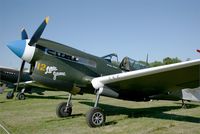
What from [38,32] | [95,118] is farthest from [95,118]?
[38,32]

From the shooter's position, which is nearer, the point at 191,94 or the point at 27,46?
the point at 27,46

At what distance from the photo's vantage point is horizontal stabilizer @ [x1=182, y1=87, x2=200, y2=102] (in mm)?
7656

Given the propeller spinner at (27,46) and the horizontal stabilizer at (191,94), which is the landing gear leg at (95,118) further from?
Result: the horizontal stabilizer at (191,94)

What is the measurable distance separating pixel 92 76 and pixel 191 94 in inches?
140

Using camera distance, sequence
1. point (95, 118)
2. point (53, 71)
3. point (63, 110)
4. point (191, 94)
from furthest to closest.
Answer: point (63, 110) → point (191, 94) → point (53, 71) → point (95, 118)

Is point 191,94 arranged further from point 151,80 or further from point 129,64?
point 129,64

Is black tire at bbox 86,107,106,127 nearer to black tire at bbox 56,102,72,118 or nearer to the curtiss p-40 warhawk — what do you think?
the curtiss p-40 warhawk

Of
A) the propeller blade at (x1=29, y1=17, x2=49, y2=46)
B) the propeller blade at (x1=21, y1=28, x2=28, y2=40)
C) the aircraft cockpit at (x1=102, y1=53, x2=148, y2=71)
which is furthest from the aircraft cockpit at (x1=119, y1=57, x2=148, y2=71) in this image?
the propeller blade at (x1=21, y1=28, x2=28, y2=40)

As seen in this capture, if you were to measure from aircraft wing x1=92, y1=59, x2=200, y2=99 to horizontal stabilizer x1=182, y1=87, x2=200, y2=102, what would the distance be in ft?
1.18

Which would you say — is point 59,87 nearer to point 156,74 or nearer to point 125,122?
point 125,122

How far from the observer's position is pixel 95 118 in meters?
6.90

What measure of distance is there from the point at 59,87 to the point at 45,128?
1515 millimetres

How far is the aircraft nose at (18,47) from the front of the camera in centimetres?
738

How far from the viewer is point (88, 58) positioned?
8.20 meters
